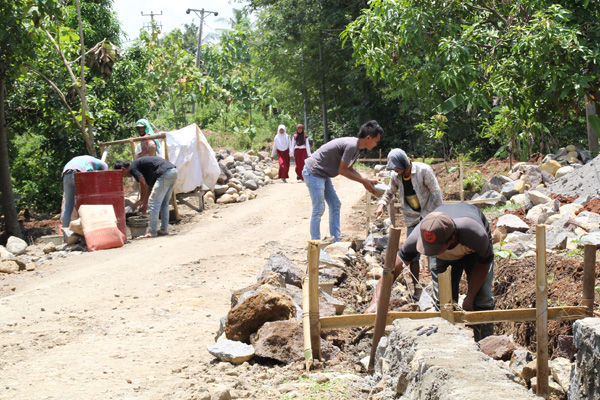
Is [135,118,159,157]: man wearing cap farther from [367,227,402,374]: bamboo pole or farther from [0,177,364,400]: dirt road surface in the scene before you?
[367,227,402,374]: bamboo pole

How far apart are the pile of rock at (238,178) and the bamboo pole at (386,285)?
35.5 feet

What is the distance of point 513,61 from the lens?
10.5 m

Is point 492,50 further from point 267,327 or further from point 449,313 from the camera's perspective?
point 449,313

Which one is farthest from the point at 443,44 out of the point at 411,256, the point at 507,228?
the point at 411,256

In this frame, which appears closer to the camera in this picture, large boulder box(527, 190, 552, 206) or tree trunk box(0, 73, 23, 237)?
large boulder box(527, 190, 552, 206)

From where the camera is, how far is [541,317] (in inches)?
166

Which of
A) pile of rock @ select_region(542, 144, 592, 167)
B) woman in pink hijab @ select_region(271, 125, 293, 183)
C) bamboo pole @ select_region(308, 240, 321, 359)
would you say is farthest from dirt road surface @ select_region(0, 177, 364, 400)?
woman in pink hijab @ select_region(271, 125, 293, 183)

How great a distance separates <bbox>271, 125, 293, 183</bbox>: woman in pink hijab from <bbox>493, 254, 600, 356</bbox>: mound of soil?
1012 cm

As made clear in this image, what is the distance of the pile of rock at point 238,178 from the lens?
15406 mm

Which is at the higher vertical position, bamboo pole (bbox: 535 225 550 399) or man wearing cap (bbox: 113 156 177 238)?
man wearing cap (bbox: 113 156 177 238)

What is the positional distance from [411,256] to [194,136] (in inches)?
366

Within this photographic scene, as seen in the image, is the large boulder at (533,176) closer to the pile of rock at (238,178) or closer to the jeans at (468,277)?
the pile of rock at (238,178)

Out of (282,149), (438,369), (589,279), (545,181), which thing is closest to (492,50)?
(545,181)

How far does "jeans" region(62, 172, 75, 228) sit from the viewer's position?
10477 millimetres
